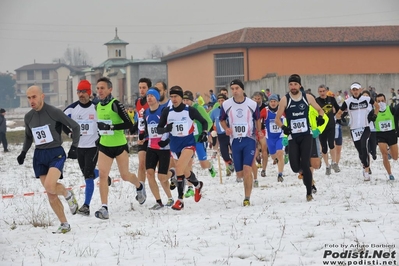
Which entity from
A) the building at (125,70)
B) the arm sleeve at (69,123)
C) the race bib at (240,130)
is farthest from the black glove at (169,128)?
the building at (125,70)

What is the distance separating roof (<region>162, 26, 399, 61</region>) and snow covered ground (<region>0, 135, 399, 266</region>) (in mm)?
40144

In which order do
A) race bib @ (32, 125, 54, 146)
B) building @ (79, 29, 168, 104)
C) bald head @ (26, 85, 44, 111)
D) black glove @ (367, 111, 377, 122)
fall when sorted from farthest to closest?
building @ (79, 29, 168, 104), black glove @ (367, 111, 377, 122), race bib @ (32, 125, 54, 146), bald head @ (26, 85, 44, 111)

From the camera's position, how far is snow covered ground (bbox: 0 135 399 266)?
816cm

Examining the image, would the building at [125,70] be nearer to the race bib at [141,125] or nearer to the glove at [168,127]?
the race bib at [141,125]

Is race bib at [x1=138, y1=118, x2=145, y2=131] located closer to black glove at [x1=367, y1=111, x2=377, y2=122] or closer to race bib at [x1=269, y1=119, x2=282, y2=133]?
race bib at [x1=269, y1=119, x2=282, y2=133]

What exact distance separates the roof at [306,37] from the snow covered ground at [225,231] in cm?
4014

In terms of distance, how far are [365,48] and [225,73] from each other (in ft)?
36.3

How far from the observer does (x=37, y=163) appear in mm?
10523

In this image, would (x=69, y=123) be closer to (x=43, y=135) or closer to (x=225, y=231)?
(x=43, y=135)

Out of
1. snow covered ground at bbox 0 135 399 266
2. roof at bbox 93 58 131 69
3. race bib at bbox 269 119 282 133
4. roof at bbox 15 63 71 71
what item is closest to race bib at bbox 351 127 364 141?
snow covered ground at bbox 0 135 399 266

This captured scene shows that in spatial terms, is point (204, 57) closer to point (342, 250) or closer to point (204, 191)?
point (204, 191)

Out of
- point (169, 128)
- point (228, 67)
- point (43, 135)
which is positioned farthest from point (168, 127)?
point (228, 67)

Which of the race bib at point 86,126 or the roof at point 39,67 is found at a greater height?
the roof at point 39,67

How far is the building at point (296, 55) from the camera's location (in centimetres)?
5391
